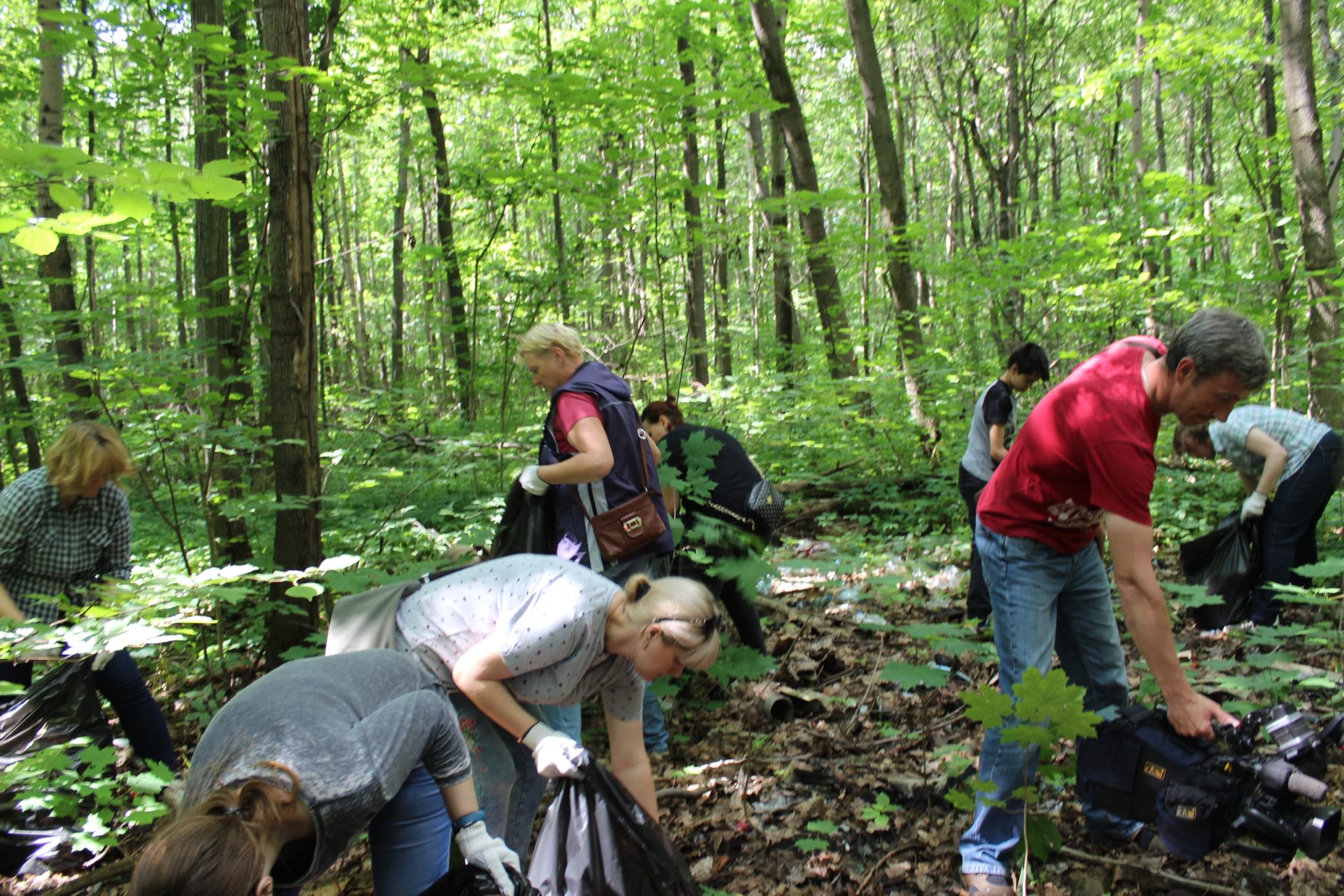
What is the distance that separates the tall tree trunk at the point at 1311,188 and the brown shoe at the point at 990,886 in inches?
253

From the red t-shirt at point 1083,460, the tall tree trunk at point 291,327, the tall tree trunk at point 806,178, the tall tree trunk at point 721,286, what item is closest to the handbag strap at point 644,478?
the red t-shirt at point 1083,460

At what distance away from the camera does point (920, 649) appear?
4473 millimetres

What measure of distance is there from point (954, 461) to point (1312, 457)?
4191 millimetres

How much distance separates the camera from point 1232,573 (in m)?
4.84

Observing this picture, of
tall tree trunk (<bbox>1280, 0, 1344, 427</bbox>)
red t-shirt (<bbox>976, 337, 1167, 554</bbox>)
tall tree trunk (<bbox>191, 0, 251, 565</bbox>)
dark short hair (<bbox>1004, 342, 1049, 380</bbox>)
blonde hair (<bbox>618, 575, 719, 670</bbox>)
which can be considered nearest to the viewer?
blonde hair (<bbox>618, 575, 719, 670</bbox>)

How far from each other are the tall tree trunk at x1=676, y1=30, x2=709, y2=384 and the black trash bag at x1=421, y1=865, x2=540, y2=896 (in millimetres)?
5935

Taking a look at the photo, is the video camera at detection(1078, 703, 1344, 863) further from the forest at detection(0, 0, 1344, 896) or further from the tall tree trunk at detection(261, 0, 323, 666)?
the tall tree trunk at detection(261, 0, 323, 666)

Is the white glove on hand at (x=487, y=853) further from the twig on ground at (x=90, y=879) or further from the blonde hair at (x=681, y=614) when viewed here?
the twig on ground at (x=90, y=879)

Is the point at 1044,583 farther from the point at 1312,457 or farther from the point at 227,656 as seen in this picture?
the point at 227,656

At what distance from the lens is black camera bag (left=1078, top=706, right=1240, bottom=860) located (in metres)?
2.07

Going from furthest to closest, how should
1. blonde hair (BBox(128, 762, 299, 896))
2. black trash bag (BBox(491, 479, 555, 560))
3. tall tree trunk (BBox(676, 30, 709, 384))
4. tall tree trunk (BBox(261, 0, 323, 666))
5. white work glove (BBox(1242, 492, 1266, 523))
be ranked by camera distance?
tall tree trunk (BBox(676, 30, 709, 384)), white work glove (BBox(1242, 492, 1266, 523)), tall tree trunk (BBox(261, 0, 323, 666)), black trash bag (BBox(491, 479, 555, 560)), blonde hair (BBox(128, 762, 299, 896))

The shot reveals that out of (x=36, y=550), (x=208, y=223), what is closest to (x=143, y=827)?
(x=36, y=550)

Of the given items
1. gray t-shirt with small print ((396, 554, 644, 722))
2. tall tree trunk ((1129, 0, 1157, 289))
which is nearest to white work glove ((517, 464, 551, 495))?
gray t-shirt with small print ((396, 554, 644, 722))

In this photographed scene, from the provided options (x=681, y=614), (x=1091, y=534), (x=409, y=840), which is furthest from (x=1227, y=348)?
(x=409, y=840)
